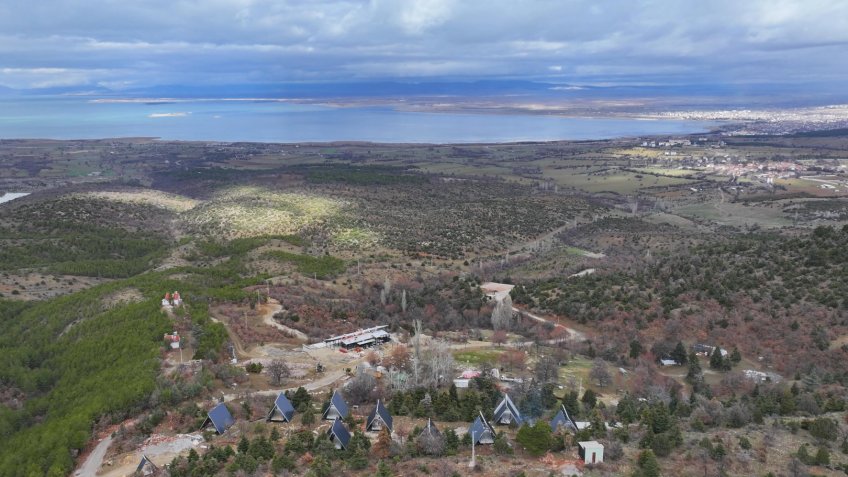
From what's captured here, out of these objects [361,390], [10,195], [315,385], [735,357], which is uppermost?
[10,195]

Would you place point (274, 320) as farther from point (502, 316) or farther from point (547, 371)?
point (547, 371)

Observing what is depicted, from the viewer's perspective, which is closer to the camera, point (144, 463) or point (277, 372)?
point (144, 463)

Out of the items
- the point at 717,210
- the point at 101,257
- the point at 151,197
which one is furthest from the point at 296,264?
the point at 717,210

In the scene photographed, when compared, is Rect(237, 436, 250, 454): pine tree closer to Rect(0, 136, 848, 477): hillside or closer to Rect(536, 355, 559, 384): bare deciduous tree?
Rect(0, 136, 848, 477): hillside

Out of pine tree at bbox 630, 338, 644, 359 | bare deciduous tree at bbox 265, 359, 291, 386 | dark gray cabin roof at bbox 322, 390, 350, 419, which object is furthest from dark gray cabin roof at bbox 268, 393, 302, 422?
pine tree at bbox 630, 338, 644, 359

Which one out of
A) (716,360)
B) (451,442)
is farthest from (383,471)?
(716,360)

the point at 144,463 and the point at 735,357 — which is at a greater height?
the point at 144,463

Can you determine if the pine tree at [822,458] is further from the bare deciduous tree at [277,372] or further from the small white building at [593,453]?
the bare deciduous tree at [277,372]
